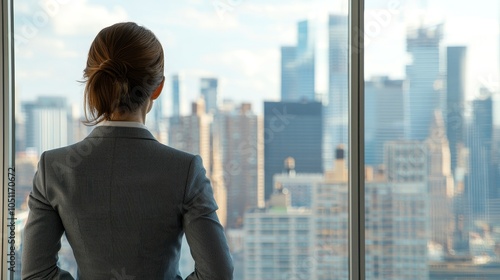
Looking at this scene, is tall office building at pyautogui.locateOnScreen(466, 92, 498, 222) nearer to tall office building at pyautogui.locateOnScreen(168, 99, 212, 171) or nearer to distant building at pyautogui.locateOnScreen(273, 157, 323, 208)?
distant building at pyautogui.locateOnScreen(273, 157, 323, 208)

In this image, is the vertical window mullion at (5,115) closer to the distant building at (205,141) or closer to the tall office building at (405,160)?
the distant building at (205,141)

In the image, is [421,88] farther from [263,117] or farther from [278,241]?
[278,241]

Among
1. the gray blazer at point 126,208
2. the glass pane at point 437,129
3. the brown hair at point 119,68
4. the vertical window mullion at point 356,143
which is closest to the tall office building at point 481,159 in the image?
the glass pane at point 437,129

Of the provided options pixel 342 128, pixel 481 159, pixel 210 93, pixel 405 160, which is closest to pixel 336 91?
pixel 342 128

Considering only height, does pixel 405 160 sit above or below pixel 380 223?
above

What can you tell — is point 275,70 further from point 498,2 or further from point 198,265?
point 198,265

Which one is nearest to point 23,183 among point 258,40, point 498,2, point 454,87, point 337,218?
point 258,40

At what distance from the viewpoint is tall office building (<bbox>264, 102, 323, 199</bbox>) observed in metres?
2.34

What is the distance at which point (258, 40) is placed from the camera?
237 centimetres

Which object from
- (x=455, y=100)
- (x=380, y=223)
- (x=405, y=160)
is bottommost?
(x=380, y=223)

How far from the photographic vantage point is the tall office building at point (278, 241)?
2.34 m

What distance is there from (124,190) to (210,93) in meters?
1.03

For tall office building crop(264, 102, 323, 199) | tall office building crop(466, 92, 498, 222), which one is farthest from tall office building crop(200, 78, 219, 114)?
tall office building crop(466, 92, 498, 222)

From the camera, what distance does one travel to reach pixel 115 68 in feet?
4.42
